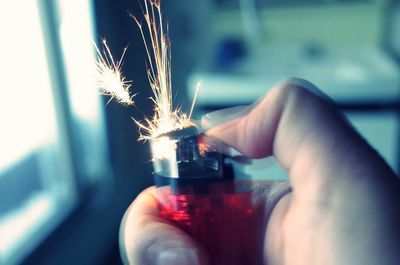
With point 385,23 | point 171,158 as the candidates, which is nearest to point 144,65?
point 171,158

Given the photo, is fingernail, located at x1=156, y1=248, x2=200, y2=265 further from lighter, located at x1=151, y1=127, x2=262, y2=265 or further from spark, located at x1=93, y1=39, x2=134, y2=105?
spark, located at x1=93, y1=39, x2=134, y2=105

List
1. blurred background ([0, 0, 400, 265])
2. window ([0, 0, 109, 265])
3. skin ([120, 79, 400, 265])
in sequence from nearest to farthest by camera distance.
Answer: skin ([120, 79, 400, 265]), blurred background ([0, 0, 400, 265]), window ([0, 0, 109, 265])

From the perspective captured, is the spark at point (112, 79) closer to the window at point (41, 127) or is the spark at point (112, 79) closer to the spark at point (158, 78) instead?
the spark at point (158, 78)

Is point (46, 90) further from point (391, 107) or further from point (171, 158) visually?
point (391, 107)

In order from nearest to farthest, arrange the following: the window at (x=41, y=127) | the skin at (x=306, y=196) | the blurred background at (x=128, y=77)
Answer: the skin at (x=306, y=196) → the blurred background at (x=128, y=77) → the window at (x=41, y=127)

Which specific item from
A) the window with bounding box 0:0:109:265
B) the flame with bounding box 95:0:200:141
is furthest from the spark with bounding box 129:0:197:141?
the window with bounding box 0:0:109:265

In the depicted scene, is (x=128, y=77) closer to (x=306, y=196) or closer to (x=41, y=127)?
(x=306, y=196)

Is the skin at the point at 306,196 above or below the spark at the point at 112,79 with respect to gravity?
below

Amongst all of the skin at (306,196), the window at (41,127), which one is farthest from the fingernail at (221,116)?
the window at (41,127)
